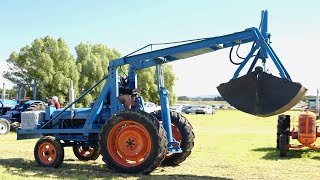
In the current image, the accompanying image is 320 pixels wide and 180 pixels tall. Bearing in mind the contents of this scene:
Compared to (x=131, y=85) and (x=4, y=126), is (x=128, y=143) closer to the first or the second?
(x=131, y=85)

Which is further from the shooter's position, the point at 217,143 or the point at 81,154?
the point at 217,143

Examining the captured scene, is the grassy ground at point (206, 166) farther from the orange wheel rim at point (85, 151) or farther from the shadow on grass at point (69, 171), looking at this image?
the orange wheel rim at point (85, 151)

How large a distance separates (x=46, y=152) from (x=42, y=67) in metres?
31.1

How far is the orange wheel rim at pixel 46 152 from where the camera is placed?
30.8ft

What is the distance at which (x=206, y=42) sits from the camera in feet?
27.6

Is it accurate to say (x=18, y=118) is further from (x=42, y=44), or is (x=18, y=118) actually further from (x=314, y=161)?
(x=42, y=44)

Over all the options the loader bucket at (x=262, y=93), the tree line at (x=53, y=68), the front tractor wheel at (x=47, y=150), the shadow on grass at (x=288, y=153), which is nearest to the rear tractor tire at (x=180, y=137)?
the loader bucket at (x=262, y=93)

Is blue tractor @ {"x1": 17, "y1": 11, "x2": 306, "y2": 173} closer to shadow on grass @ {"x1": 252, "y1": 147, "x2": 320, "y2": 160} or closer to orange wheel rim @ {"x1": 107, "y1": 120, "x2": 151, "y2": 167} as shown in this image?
orange wheel rim @ {"x1": 107, "y1": 120, "x2": 151, "y2": 167}

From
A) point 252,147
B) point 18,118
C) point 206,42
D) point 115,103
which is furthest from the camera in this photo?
point 18,118

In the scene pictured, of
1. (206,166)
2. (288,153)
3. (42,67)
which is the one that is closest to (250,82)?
(206,166)

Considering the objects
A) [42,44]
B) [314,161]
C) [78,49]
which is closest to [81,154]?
[314,161]

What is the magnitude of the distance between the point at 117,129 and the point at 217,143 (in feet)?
23.9

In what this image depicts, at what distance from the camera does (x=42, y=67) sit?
39250 mm

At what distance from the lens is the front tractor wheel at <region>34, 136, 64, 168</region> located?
9.27 metres
